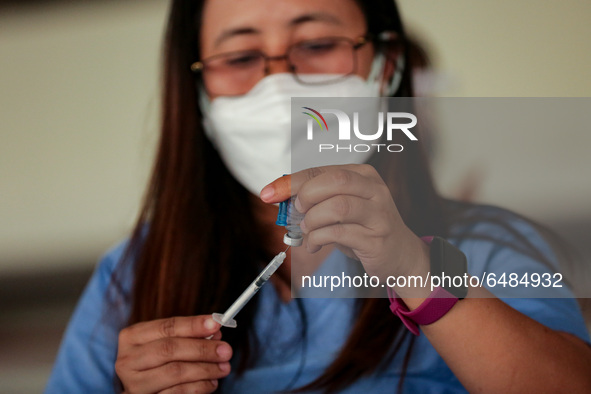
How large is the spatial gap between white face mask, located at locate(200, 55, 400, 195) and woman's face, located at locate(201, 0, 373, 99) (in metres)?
0.03

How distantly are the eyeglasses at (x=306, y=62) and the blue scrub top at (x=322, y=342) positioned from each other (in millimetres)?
262

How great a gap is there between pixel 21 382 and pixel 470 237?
86 cm

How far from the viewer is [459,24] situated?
2.78ft

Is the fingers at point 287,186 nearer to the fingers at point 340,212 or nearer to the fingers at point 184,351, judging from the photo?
the fingers at point 340,212

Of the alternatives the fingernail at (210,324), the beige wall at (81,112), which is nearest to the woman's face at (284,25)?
the beige wall at (81,112)

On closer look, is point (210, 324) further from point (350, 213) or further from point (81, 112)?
point (81, 112)

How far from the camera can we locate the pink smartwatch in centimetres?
47

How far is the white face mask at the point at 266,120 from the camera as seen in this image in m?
0.65

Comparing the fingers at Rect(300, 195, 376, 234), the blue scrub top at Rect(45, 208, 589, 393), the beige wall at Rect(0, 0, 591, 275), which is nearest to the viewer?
the fingers at Rect(300, 195, 376, 234)

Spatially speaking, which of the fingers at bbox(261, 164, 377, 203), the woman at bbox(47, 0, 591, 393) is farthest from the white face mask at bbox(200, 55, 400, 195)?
the fingers at bbox(261, 164, 377, 203)

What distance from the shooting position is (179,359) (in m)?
0.55

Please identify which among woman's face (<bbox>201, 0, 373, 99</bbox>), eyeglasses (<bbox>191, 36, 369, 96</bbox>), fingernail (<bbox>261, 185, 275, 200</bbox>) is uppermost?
woman's face (<bbox>201, 0, 373, 99</bbox>)

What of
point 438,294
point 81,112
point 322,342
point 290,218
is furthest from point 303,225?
point 81,112

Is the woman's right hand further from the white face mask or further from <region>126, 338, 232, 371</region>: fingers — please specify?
the white face mask
